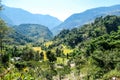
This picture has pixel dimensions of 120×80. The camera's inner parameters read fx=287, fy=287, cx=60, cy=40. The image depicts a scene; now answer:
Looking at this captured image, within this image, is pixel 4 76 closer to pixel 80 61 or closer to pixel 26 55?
pixel 80 61

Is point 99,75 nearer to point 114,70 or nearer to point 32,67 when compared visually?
point 114,70

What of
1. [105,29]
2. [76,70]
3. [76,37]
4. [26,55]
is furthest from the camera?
[76,37]

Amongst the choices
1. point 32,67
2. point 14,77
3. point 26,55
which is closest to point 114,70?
point 32,67

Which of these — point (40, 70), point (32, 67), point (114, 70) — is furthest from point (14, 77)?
point (32, 67)

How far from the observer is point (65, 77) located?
8375 cm

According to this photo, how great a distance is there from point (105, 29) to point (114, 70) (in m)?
97.7

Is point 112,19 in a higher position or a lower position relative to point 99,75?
higher

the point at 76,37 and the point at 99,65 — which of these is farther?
the point at 76,37

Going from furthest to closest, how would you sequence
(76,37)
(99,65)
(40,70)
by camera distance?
(76,37) < (40,70) < (99,65)

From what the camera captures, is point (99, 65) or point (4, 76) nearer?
point (4, 76)

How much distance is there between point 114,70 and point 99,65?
489cm

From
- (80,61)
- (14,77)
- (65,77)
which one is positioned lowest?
(65,77)

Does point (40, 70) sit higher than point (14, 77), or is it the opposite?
point (14, 77)

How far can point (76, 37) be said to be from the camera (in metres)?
169
